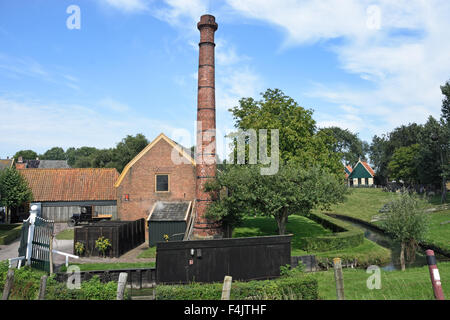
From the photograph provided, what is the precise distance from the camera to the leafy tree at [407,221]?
66.7 ft

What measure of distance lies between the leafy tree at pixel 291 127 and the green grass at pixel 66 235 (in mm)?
18935

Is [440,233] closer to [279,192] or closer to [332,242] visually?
[332,242]

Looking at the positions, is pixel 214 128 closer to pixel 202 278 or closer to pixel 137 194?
pixel 137 194

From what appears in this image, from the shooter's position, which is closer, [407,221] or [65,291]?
[65,291]

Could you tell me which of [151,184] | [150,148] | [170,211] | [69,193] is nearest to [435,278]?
[170,211]

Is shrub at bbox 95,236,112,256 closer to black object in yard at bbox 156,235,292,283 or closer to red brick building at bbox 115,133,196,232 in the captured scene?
A: red brick building at bbox 115,133,196,232

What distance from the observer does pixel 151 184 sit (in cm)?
2948

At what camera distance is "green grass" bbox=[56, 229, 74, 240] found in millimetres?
28766

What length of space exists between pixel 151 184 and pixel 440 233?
24203mm

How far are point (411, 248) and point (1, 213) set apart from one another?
38792mm

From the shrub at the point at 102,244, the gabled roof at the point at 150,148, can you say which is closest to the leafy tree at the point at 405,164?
the gabled roof at the point at 150,148

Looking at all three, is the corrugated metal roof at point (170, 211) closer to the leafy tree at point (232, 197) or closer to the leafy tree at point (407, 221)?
the leafy tree at point (232, 197)

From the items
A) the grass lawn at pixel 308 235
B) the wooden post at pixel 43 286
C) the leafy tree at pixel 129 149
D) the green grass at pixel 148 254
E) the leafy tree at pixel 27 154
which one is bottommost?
the green grass at pixel 148 254
